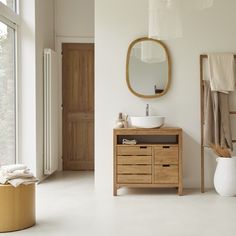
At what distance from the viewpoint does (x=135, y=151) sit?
16.3 feet

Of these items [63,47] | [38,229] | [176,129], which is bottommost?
[38,229]

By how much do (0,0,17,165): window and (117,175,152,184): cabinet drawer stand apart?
1.43 meters

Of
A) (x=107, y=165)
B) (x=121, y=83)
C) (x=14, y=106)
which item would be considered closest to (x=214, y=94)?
(x=121, y=83)

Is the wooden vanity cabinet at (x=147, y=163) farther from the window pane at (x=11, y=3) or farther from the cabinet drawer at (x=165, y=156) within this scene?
the window pane at (x=11, y=3)

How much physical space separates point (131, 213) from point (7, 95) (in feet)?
7.14

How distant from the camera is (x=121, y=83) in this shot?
17.7 feet

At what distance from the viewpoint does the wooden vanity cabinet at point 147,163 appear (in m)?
4.94

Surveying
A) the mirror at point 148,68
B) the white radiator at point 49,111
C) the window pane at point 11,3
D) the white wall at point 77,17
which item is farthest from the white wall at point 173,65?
the white wall at point 77,17

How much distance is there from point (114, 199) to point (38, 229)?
1391 mm

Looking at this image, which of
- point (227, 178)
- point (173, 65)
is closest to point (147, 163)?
point (227, 178)

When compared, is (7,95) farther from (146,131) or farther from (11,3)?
(146,131)

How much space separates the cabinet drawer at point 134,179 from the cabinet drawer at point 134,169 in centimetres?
5

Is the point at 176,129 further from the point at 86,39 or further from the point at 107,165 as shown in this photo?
the point at 86,39

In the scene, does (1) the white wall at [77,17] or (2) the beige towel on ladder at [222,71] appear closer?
(2) the beige towel on ladder at [222,71]
